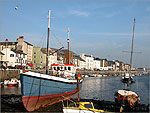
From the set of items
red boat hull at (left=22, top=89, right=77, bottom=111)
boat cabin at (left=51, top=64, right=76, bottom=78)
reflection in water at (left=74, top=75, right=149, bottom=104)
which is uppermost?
boat cabin at (left=51, top=64, right=76, bottom=78)

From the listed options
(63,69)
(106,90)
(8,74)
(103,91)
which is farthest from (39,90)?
(8,74)

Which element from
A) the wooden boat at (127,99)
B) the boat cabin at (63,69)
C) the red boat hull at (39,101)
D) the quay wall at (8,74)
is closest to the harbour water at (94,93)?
the red boat hull at (39,101)

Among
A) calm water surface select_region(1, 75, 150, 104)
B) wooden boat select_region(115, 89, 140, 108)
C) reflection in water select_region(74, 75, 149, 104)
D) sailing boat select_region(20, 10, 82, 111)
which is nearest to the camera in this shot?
sailing boat select_region(20, 10, 82, 111)

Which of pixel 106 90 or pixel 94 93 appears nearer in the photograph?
pixel 94 93

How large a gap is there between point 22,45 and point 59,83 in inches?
2604

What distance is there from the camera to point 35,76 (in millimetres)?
20781

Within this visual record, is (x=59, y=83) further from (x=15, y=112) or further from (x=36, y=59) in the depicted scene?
(x=36, y=59)

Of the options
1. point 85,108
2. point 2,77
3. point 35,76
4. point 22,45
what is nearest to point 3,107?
point 35,76

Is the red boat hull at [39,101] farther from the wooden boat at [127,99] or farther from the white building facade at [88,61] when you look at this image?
the white building facade at [88,61]

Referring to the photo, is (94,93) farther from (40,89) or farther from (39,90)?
(39,90)

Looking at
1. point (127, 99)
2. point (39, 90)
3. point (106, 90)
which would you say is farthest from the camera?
point (106, 90)

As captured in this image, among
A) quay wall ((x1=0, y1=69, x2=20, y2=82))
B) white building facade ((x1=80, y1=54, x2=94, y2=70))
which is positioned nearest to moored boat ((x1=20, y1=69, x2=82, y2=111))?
quay wall ((x1=0, y1=69, x2=20, y2=82))

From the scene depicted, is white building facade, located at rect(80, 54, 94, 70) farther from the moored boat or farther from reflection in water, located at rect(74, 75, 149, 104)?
A: the moored boat

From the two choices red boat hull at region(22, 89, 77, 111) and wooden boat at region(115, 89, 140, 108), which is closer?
red boat hull at region(22, 89, 77, 111)
